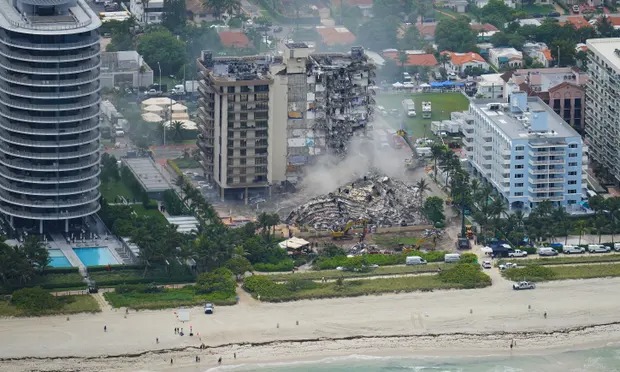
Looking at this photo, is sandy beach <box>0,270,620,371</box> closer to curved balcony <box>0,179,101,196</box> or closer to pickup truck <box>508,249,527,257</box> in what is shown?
pickup truck <box>508,249,527,257</box>

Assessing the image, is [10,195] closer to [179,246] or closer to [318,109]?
[179,246]

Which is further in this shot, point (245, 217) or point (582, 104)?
point (582, 104)

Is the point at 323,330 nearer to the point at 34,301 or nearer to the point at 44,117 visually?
the point at 34,301

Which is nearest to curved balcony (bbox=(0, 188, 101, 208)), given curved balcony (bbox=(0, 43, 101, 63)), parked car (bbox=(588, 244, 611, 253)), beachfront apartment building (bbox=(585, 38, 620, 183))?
curved balcony (bbox=(0, 43, 101, 63))

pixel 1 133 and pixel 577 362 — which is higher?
pixel 1 133

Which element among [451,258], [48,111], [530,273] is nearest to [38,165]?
[48,111]

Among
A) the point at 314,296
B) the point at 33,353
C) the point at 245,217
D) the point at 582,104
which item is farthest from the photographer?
the point at 582,104

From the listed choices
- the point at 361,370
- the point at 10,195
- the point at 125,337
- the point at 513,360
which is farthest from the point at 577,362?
the point at 10,195

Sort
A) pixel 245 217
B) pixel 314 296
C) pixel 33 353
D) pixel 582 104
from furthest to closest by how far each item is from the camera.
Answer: pixel 582 104 < pixel 245 217 < pixel 314 296 < pixel 33 353
